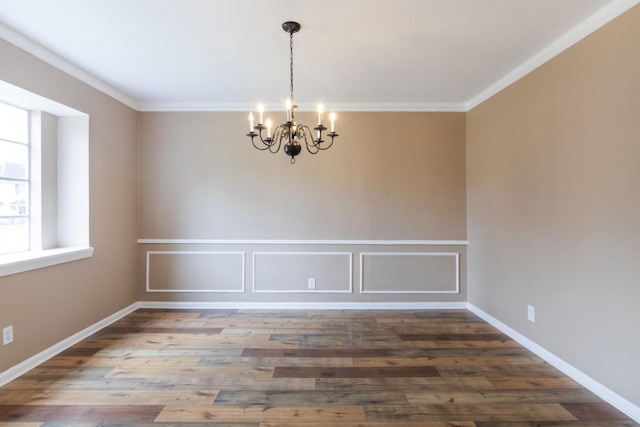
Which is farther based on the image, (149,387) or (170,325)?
(170,325)

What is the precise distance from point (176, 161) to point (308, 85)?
1.92m

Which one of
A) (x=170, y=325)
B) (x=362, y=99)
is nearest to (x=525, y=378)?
(x=362, y=99)

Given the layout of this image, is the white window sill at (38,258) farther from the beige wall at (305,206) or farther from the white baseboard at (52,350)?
the beige wall at (305,206)

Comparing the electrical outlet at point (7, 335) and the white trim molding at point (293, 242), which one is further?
the white trim molding at point (293, 242)

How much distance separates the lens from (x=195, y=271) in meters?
3.87

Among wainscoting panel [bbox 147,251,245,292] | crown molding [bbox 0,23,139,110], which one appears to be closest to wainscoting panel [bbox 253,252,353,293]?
wainscoting panel [bbox 147,251,245,292]

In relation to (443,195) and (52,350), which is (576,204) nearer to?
(443,195)

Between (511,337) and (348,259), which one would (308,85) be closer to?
(348,259)

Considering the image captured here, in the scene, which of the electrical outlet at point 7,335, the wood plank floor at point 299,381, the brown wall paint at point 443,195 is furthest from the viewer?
the electrical outlet at point 7,335

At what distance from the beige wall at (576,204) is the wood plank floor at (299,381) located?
39 centimetres

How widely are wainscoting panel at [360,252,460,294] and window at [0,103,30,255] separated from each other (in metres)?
3.42

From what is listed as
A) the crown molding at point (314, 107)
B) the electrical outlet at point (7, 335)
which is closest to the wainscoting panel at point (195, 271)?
the electrical outlet at point (7, 335)

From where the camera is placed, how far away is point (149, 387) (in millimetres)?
2207

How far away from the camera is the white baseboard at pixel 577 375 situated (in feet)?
6.29
